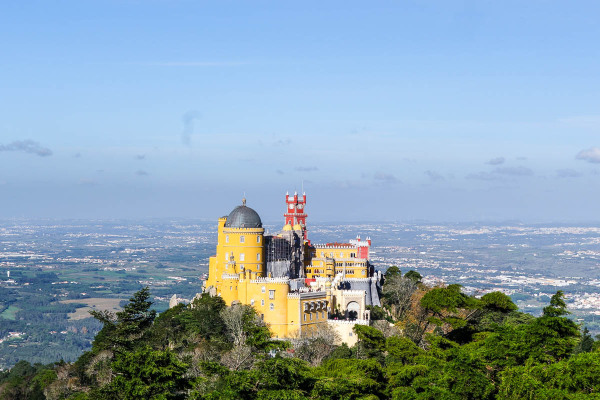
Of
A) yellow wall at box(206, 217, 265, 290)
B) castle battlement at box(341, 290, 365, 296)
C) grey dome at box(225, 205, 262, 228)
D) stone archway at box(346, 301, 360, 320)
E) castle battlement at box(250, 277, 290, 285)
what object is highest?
grey dome at box(225, 205, 262, 228)

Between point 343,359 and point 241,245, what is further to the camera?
point 241,245

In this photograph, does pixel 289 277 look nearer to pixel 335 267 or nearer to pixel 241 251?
Result: pixel 241 251

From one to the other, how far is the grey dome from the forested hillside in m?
8.65

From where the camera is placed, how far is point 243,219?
79938mm

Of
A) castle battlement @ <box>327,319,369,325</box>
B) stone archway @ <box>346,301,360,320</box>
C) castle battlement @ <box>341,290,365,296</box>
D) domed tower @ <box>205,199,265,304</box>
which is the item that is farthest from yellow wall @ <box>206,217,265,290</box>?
castle battlement @ <box>327,319,369,325</box>

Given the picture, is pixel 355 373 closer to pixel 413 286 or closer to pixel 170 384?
pixel 170 384

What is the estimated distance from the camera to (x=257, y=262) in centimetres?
7981

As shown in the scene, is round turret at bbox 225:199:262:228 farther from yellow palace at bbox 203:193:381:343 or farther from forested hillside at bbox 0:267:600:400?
forested hillside at bbox 0:267:600:400

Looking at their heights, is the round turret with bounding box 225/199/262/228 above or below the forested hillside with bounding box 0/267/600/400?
above

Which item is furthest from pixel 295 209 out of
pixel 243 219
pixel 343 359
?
pixel 343 359

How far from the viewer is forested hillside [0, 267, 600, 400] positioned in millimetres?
42094

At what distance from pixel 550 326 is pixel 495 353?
411cm

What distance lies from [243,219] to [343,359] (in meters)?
26.9

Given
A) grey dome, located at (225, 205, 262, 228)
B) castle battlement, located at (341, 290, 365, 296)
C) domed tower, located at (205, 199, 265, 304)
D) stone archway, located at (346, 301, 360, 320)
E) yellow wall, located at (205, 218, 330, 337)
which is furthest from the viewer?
grey dome, located at (225, 205, 262, 228)
